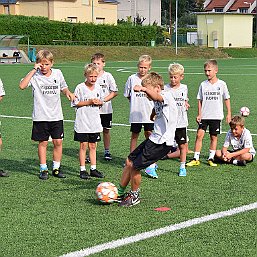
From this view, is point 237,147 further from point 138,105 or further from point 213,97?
point 138,105

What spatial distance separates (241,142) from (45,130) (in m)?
3.18

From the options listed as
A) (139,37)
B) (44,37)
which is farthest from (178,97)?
(139,37)

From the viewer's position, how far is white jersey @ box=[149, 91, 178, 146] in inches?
304

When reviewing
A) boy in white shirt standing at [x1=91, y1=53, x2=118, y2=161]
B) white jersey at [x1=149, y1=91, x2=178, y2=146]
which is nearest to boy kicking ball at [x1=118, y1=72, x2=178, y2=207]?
white jersey at [x1=149, y1=91, x2=178, y2=146]

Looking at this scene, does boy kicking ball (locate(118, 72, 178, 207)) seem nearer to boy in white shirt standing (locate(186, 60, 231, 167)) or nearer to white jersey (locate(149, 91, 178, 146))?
white jersey (locate(149, 91, 178, 146))

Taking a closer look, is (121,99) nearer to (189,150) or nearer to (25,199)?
(189,150)

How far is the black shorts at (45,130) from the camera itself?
31.2 ft

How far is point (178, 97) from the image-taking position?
973cm

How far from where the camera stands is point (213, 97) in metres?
10.4

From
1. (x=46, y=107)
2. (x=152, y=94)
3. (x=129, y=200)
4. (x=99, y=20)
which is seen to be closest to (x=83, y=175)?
(x=46, y=107)

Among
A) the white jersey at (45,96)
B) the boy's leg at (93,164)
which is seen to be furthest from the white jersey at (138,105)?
the white jersey at (45,96)

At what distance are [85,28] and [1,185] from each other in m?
54.1

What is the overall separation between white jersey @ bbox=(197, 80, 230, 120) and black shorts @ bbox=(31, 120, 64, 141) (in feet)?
8.00

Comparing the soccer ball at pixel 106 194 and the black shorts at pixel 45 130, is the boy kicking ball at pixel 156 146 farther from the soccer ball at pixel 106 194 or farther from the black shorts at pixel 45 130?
the black shorts at pixel 45 130
